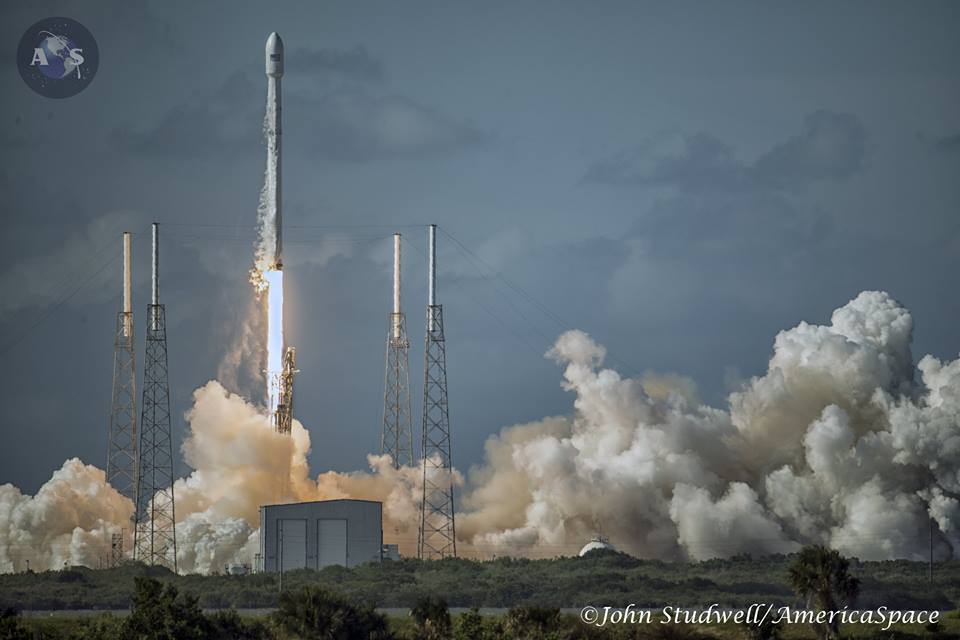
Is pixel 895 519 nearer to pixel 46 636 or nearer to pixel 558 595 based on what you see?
pixel 558 595

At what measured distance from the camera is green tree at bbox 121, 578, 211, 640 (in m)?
82.2

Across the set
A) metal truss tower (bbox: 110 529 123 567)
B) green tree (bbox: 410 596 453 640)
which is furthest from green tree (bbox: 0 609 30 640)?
metal truss tower (bbox: 110 529 123 567)

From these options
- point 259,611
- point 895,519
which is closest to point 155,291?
point 259,611

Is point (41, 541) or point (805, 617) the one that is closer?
point (805, 617)

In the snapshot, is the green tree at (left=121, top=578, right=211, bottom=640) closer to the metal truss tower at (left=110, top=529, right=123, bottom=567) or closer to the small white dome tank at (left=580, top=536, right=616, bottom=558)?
the metal truss tower at (left=110, top=529, right=123, bottom=567)

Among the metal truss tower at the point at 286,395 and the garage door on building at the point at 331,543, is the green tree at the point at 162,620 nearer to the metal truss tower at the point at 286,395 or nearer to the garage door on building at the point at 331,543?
Result: the garage door on building at the point at 331,543

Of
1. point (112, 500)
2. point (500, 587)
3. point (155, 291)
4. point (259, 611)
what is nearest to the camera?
point (259, 611)

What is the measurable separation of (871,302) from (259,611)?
35426 millimetres

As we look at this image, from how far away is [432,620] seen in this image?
273 feet

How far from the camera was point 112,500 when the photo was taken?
11694 centimetres

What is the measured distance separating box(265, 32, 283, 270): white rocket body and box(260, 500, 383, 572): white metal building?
1125cm

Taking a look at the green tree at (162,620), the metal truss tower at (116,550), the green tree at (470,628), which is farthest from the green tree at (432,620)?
the metal truss tower at (116,550)

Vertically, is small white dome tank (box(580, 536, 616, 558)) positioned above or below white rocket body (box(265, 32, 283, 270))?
below

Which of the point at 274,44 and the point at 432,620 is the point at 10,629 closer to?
the point at 432,620
